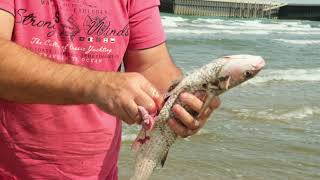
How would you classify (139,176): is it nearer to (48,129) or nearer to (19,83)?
(48,129)

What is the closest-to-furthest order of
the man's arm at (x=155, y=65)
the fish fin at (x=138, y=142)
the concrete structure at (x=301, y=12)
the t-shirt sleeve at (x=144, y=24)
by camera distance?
the fish fin at (x=138, y=142), the t-shirt sleeve at (x=144, y=24), the man's arm at (x=155, y=65), the concrete structure at (x=301, y=12)

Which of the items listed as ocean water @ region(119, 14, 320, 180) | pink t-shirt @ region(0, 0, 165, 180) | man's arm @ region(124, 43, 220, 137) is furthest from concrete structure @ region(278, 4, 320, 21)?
pink t-shirt @ region(0, 0, 165, 180)

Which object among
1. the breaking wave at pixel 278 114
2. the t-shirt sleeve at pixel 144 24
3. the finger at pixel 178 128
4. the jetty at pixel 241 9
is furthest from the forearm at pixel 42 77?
the jetty at pixel 241 9

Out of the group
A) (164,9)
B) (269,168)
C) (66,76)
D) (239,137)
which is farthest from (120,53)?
(164,9)

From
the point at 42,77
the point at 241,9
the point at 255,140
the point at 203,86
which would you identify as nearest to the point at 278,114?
the point at 255,140

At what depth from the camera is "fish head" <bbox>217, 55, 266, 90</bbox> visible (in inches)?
85.2

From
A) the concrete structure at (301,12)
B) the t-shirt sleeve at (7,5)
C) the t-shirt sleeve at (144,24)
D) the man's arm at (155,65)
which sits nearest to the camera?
the t-shirt sleeve at (7,5)

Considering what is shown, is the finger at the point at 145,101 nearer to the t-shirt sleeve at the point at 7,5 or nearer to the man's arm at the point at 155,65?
the t-shirt sleeve at the point at 7,5

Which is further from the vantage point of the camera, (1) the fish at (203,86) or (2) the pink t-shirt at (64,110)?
(2) the pink t-shirt at (64,110)

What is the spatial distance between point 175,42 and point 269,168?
59.8 ft

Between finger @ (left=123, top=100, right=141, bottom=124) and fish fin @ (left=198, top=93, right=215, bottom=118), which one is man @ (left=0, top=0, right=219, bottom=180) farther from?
finger @ (left=123, top=100, right=141, bottom=124)

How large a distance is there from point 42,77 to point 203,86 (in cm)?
61

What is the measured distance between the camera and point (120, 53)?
8.61ft

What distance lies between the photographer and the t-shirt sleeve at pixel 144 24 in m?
2.69
